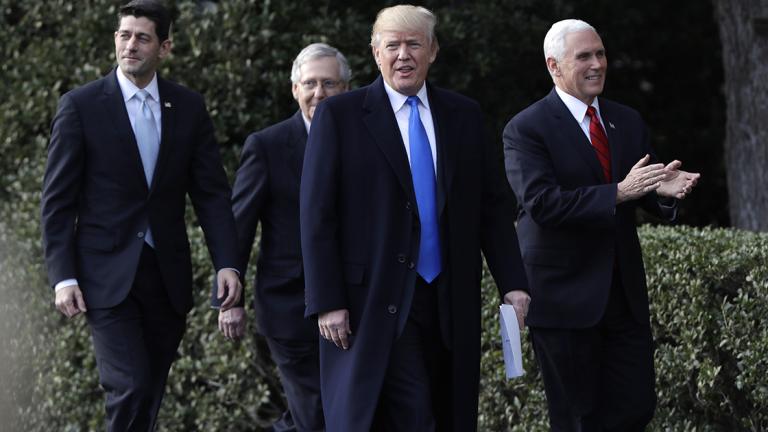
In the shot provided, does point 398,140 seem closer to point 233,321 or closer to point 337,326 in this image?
point 337,326

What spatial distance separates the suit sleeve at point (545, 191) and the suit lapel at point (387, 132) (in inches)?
28.4

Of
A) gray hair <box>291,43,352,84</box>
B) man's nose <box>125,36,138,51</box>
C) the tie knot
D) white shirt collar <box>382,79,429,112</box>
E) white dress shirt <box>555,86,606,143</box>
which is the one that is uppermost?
man's nose <box>125,36,138,51</box>

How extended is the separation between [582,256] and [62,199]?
6.92ft

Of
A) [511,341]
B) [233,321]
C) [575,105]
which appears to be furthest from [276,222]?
[511,341]

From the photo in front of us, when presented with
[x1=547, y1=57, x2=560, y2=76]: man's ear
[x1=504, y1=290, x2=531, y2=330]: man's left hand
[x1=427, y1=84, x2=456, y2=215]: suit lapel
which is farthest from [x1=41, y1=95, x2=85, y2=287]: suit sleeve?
[x1=547, y1=57, x2=560, y2=76]: man's ear

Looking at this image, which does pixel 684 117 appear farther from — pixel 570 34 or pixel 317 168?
pixel 317 168

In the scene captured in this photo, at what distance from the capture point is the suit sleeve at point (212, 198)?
6.33 metres

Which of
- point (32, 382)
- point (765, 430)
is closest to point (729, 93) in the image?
point (765, 430)

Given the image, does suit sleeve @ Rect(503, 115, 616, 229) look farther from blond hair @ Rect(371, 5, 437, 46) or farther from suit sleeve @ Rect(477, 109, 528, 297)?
blond hair @ Rect(371, 5, 437, 46)

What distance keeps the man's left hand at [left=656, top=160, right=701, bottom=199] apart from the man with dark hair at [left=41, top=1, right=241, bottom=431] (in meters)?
1.85

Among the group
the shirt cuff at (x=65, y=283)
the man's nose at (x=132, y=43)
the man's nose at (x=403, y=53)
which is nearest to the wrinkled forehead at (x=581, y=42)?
the man's nose at (x=403, y=53)

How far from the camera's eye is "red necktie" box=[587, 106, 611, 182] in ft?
19.6

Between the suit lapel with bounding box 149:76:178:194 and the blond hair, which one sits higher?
the blond hair

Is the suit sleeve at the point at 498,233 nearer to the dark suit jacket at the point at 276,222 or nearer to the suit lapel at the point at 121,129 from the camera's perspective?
the dark suit jacket at the point at 276,222
